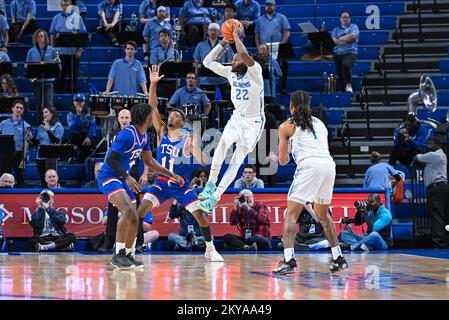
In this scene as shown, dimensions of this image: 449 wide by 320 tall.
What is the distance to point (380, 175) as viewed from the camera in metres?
19.5

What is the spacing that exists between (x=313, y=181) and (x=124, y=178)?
231 centimetres

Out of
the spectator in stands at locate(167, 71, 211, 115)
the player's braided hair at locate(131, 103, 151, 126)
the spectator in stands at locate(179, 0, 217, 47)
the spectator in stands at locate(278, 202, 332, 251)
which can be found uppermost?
the spectator in stands at locate(179, 0, 217, 47)

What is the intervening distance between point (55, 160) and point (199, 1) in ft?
19.3

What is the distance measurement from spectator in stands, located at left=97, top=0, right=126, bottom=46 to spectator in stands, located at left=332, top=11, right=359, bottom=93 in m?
5.06

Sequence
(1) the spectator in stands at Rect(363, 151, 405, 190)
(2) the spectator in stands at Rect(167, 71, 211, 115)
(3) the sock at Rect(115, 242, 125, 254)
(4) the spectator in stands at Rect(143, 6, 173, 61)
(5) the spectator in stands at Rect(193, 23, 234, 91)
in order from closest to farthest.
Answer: (3) the sock at Rect(115, 242, 125, 254), (1) the spectator in stands at Rect(363, 151, 405, 190), (2) the spectator in stands at Rect(167, 71, 211, 115), (5) the spectator in stands at Rect(193, 23, 234, 91), (4) the spectator in stands at Rect(143, 6, 173, 61)

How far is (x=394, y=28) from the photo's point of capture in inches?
1002

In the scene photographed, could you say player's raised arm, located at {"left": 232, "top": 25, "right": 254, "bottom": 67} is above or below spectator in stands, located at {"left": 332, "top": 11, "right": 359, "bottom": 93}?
below

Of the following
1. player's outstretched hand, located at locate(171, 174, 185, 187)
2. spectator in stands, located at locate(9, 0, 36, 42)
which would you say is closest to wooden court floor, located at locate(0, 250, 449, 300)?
player's outstretched hand, located at locate(171, 174, 185, 187)

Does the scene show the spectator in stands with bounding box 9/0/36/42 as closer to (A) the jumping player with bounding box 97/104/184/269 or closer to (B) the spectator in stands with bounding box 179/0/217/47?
(B) the spectator in stands with bounding box 179/0/217/47

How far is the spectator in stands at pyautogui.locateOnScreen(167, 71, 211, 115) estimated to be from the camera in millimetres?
20625

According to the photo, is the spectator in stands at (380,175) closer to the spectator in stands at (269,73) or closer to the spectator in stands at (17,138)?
the spectator in stands at (269,73)

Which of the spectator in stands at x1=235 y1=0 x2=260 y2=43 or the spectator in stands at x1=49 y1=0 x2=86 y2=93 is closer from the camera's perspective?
the spectator in stands at x1=49 y1=0 x2=86 y2=93

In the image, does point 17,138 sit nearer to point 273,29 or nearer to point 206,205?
point 273,29

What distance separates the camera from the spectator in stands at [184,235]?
1839 cm
